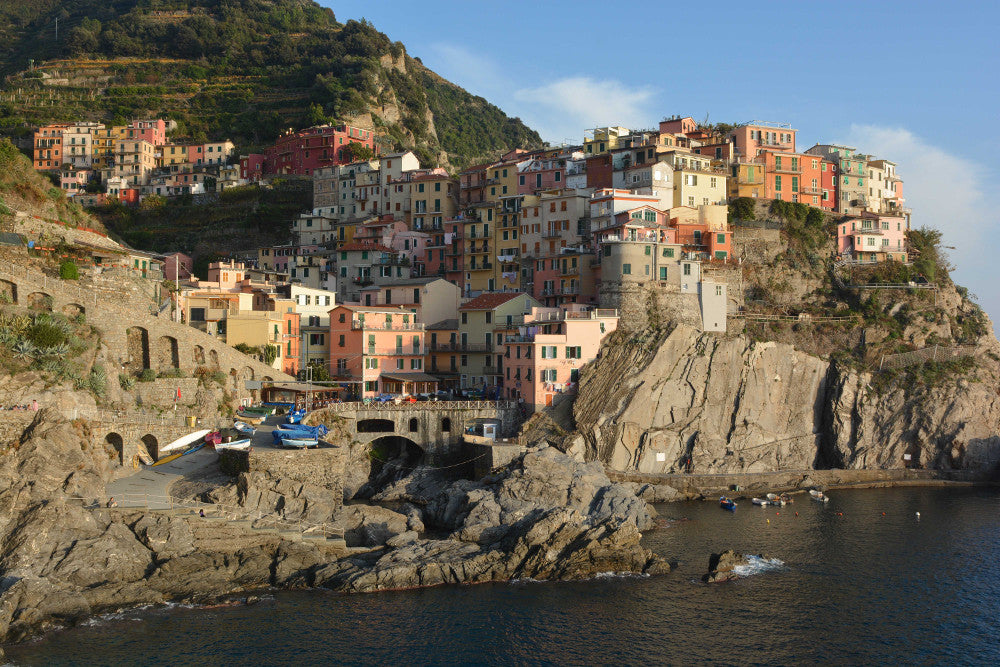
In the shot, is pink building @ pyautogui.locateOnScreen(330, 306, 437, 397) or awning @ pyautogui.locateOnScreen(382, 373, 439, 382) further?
pink building @ pyautogui.locateOnScreen(330, 306, 437, 397)

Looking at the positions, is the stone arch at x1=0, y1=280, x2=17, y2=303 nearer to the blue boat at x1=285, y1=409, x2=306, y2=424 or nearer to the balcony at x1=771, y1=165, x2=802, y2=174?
the blue boat at x1=285, y1=409, x2=306, y2=424

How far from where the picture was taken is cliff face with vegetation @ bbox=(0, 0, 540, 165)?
4744 inches

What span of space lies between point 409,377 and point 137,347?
18.5m

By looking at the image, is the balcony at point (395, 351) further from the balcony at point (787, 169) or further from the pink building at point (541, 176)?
the balcony at point (787, 169)

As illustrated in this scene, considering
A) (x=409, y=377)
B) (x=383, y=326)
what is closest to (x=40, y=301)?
(x=383, y=326)

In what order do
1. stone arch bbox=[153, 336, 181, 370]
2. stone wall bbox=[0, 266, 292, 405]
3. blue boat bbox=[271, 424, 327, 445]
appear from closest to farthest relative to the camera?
blue boat bbox=[271, 424, 327, 445] → stone wall bbox=[0, 266, 292, 405] → stone arch bbox=[153, 336, 181, 370]

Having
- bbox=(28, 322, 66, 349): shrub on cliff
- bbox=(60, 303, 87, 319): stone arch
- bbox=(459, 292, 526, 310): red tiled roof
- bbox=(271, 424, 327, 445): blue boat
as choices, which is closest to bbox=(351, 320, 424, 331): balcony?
bbox=(459, 292, 526, 310): red tiled roof

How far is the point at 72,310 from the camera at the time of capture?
170 ft

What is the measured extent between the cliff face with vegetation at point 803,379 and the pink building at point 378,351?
13336 millimetres

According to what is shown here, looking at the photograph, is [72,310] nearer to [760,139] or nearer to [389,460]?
[389,460]

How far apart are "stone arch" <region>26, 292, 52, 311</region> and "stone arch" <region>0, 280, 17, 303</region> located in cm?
78

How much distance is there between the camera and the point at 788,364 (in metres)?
65.6

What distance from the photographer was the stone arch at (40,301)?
2003 inches

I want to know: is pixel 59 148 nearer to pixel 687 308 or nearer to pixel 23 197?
pixel 23 197
